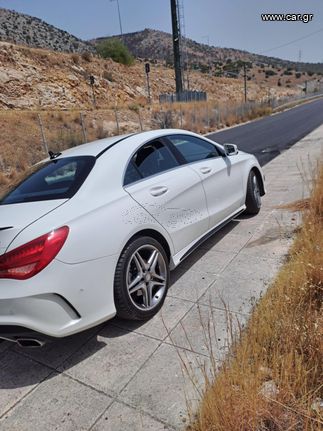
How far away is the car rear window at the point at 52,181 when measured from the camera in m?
2.80

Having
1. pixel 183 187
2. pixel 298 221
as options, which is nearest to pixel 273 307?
pixel 183 187

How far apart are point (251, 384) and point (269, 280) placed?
168cm

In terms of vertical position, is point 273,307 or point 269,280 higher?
point 273,307

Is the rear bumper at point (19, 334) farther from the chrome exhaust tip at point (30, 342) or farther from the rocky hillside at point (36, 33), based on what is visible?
the rocky hillside at point (36, 33)

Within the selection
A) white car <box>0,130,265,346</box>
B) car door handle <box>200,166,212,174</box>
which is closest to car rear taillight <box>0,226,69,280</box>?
white car <box>0,130,265,346</box>

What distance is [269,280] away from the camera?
3293 millimetres

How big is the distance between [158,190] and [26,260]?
1377 mm

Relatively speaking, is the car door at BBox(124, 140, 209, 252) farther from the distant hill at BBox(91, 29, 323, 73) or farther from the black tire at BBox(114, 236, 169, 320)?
the distant hill at BBox(91, 29, 323, 73)

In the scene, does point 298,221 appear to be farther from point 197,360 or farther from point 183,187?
point 197,360

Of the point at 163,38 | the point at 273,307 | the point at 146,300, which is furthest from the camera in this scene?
the point at 163,38

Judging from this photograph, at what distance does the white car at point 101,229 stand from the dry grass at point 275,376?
974mm

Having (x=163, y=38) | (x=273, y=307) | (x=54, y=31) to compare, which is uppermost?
(x=163, y=38)

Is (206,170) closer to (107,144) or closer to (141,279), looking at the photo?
(107,144)

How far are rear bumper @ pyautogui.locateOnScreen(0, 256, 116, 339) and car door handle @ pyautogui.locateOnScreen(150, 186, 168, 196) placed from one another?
925 mm
